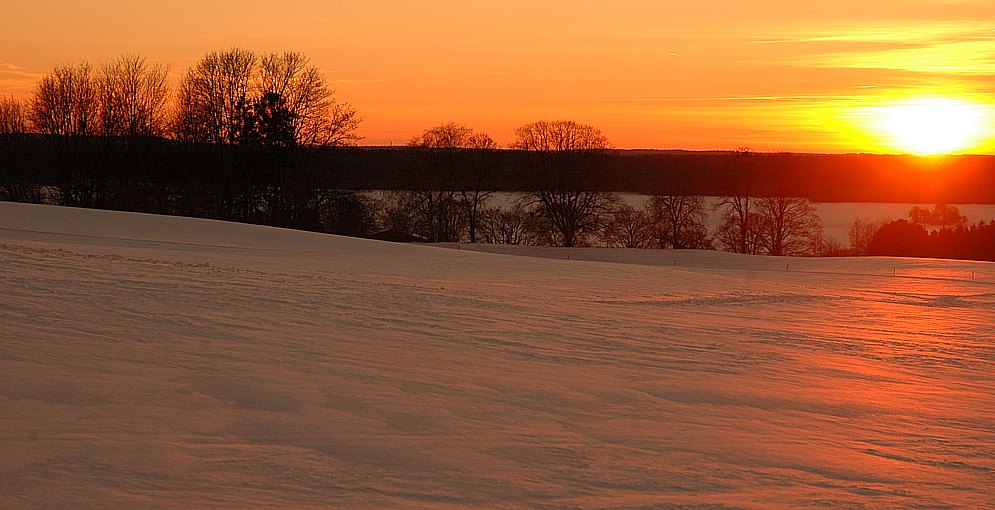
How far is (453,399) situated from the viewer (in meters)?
5.99

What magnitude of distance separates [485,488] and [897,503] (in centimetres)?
200

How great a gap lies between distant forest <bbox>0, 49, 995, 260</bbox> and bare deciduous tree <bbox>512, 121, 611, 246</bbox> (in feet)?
0.29

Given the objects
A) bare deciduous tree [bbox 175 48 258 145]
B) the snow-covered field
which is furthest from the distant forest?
the snow-covered field

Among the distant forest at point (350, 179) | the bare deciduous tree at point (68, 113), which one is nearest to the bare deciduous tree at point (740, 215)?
the distant forest at point (350, 179)

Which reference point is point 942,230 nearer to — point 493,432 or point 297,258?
point 297,258

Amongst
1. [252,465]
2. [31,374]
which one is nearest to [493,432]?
[252,465]

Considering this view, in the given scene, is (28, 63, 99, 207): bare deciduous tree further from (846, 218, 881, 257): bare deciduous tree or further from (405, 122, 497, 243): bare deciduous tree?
(846, 218, 881, 257): bare deciduous tree

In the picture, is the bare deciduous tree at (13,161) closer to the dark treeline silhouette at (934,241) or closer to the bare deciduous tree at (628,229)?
the bare deciduous tree at (628,229)

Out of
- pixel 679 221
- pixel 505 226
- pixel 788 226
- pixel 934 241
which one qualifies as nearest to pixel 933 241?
pixel 934 241

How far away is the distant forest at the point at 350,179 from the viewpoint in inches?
1684

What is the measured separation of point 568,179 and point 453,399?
153 feet

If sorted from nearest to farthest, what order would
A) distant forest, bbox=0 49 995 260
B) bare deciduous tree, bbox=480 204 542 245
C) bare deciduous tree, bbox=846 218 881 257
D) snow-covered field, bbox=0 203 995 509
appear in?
snow-covered field, bbox=0 203 995 509 < distant forest, bbox=0 49 995 260 < bare deciduous tree, bbox=846 218 881 257 < bare deciduous tree, bbox=480 204 542 245

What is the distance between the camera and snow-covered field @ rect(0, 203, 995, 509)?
4344mm

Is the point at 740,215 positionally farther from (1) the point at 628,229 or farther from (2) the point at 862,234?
(2) the point at 862,234
